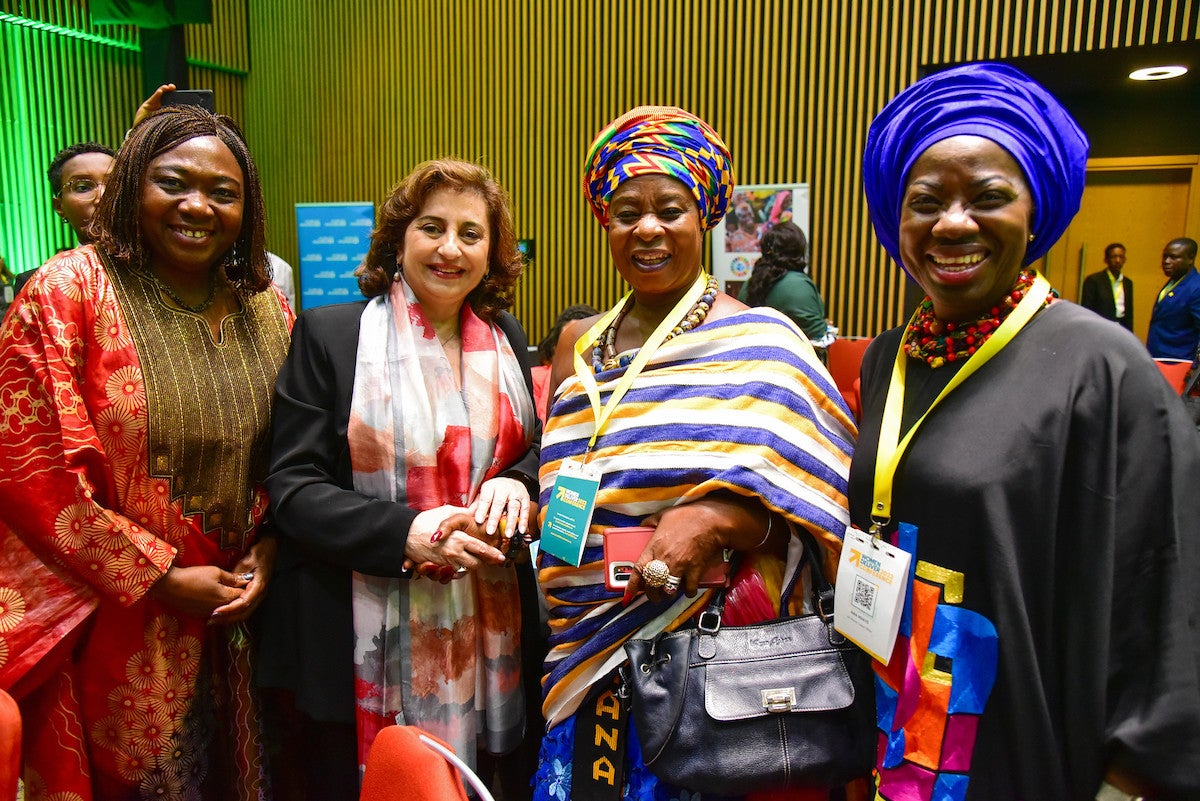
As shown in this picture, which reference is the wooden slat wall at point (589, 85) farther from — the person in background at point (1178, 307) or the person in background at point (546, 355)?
the person in background at point (546, 355)

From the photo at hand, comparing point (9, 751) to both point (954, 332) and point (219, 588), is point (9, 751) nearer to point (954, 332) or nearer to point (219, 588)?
point (219, 588)

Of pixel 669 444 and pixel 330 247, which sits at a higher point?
pixel 330 247

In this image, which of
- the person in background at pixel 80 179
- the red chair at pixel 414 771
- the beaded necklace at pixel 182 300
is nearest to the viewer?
the red chair at pixel 414 771

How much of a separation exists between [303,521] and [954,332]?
133 centimetres

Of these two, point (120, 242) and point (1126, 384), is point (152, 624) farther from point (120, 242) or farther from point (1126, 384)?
point (1126, 384)

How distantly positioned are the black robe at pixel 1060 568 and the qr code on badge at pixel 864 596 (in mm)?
86

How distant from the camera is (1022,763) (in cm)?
110

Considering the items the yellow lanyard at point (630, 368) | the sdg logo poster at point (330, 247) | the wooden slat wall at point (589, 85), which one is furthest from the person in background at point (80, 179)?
the wooden slat wall at point (589, 85)

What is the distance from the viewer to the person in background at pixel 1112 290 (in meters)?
6.91

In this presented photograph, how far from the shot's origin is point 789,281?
4711 millimetres

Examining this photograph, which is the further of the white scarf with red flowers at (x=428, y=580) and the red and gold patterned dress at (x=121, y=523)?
the white scarf with red flowers at (x=428, y=580)

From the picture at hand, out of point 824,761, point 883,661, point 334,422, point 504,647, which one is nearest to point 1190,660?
point 883,661

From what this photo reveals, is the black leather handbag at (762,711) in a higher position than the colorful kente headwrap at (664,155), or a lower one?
lower

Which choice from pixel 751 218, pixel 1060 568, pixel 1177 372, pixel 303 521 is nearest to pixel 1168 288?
pixel 1177 372
